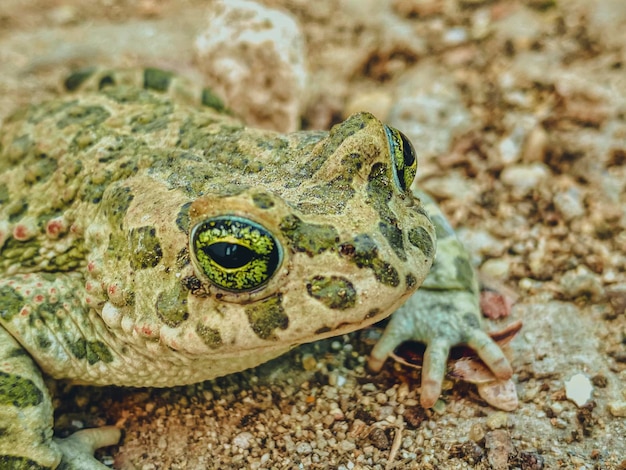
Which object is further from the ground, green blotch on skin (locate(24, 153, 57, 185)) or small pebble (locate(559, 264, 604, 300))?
green blotch on skin (locate(24, 153, 57, 185))

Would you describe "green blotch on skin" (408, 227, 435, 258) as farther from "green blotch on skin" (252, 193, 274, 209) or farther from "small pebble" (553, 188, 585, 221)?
"small pebble" (553, 188, 585, 221)

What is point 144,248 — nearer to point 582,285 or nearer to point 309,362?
point 309,362

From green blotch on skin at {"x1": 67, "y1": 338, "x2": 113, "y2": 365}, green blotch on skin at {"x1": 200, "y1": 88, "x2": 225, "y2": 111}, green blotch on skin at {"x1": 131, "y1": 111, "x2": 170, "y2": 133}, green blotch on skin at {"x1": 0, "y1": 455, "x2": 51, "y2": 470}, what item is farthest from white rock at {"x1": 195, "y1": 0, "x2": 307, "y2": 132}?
green blotch on skin at {"x1": 0, "y1": 455, "x2": 51, "y2": 470}

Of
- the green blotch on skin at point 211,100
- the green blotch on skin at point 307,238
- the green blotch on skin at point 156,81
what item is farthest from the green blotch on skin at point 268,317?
the green blotch on skin at point 156,81

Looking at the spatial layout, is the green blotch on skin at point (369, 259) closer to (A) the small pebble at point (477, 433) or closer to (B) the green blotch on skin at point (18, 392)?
(A) the small pebble at point (477, 433)

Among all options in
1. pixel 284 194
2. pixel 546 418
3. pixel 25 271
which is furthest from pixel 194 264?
pixel 546 418
